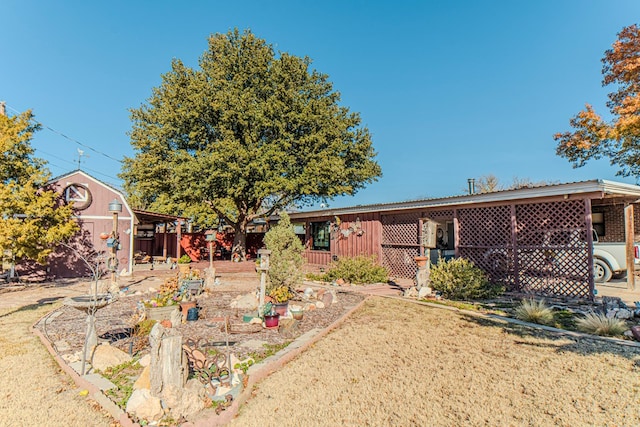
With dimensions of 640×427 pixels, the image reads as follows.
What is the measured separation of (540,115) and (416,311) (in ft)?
70.9

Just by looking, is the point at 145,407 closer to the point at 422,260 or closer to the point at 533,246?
the point at 422,260

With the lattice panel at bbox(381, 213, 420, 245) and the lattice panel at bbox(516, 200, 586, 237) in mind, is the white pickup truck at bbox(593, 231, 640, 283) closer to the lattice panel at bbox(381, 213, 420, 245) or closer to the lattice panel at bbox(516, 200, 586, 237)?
the lattice panel at bbox(516, 200, 586, 237)

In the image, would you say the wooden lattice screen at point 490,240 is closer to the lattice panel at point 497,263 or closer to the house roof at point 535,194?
the lattice panel at point 497,263

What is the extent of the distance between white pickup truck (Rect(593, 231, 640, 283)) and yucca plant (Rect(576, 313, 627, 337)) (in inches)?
233

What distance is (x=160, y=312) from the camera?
20.0ft

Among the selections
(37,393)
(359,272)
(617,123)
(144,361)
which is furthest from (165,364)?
(617,123)

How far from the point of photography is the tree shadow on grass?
438cm

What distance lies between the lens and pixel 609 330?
5.10 meters

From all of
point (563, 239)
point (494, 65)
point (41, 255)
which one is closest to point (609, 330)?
point (563, 239)

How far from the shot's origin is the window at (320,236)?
16391 millimetres

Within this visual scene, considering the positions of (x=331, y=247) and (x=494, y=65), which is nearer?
(x=331, y=247)

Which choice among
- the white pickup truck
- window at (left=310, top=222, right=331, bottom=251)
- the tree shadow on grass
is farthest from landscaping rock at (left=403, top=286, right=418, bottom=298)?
→ window at (left=310, top=222, right=331, bottom=251)

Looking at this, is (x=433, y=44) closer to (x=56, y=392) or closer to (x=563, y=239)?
(x=563, y=239)

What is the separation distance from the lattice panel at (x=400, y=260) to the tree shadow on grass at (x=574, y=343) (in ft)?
18.6
